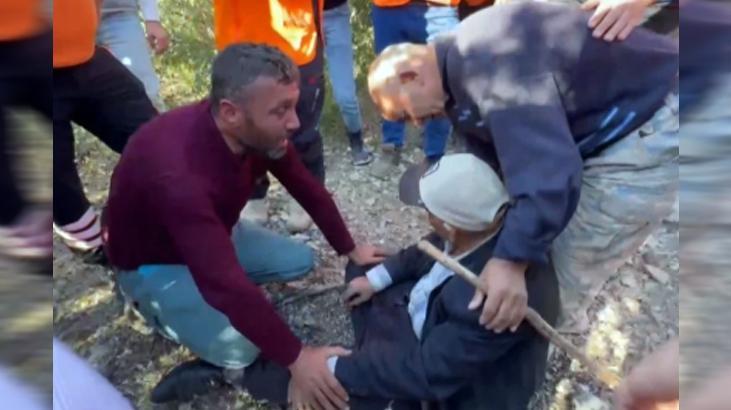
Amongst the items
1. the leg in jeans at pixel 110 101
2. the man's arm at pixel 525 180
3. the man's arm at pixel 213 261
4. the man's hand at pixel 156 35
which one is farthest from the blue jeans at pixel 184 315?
the man's hand at pixel 156 35

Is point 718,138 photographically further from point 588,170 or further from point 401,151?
point 401,151

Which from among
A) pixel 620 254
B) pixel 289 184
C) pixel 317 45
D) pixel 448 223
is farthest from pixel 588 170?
pixel 317 45

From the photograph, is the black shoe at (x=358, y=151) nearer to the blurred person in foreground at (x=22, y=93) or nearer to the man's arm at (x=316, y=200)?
the man's arm at (x=316, y=200)

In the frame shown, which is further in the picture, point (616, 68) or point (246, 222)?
point (246, 222)

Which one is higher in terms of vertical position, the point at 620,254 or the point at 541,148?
the point at 541,148

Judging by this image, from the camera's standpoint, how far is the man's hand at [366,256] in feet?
8.86

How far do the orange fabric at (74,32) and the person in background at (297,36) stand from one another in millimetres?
449

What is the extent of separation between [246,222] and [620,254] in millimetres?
1224

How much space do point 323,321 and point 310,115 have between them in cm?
70

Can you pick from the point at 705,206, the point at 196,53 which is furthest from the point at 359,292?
the point at 196,53

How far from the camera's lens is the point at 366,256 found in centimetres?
272

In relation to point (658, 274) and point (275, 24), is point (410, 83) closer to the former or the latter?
point (275, 24)

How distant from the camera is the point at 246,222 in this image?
301 cm

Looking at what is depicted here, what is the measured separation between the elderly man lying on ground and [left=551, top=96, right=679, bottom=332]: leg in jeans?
6.8 inches
